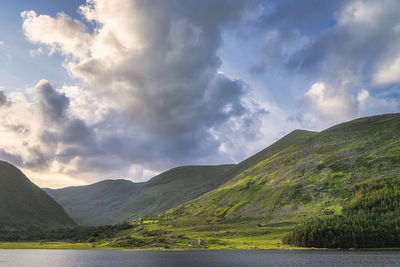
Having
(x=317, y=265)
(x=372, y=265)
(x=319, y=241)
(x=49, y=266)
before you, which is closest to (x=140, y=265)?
(x=49, y=266)

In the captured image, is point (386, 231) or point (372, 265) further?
point (386, 231)

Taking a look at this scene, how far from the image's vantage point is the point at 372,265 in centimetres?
10256

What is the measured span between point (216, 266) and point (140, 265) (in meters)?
28.2

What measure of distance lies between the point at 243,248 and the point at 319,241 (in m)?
49.5

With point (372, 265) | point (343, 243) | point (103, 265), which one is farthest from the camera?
point (343, 243)

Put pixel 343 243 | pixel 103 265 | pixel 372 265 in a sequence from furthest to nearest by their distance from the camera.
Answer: pixel 343 243 → pixel 103 265 → pixel 372 265

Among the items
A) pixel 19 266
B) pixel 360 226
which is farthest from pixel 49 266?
pixel 360 226

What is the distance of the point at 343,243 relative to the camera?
Answer: 182 m

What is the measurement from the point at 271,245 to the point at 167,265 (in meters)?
109

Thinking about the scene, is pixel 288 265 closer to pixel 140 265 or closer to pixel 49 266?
pixel 140 265

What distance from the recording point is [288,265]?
104250mm

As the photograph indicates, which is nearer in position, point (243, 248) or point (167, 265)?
point (167, 265)

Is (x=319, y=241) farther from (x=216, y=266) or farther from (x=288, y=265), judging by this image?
(x=216, y=266)

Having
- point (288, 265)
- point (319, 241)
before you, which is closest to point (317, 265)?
point (288, 265)
